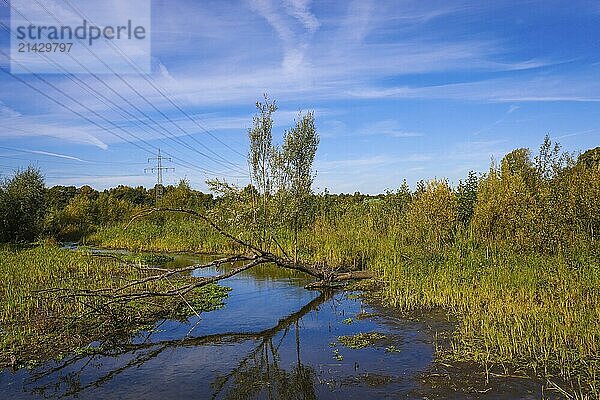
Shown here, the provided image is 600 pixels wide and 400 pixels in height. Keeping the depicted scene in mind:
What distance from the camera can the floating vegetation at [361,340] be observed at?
892cm

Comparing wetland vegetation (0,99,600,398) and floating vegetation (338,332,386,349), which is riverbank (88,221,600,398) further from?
floating vegetation (338,332,386,349)

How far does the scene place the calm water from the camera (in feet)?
22.7

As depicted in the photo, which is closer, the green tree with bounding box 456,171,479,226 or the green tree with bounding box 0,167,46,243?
the green tree with bounding box 456,171,479,226

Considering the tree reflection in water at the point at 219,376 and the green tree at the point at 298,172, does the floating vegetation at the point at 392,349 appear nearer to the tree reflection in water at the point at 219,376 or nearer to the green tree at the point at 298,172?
the tree reflection in water at the point at 219,376

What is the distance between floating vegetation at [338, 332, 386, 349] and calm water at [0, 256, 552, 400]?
149 mm

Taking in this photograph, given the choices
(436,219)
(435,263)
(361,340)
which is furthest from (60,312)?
(436,219)

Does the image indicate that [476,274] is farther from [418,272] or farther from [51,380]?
[51,380]

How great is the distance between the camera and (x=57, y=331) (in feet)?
30.1

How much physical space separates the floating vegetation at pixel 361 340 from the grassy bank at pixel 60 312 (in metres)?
3.98

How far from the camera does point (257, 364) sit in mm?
8180

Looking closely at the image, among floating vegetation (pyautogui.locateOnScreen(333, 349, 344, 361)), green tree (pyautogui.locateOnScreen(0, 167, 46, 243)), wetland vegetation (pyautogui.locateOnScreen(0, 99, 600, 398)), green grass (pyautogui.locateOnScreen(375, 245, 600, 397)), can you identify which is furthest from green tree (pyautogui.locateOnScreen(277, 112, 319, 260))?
green tree (pyautogui.locateOnScreen(0, 167, 46, 243))

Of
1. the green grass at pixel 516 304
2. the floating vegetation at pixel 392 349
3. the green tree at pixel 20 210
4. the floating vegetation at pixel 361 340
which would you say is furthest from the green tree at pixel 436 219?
the green tree at pixel 20 210

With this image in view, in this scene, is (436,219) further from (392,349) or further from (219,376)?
(219,376)

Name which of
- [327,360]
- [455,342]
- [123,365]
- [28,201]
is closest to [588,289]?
[455,342]
